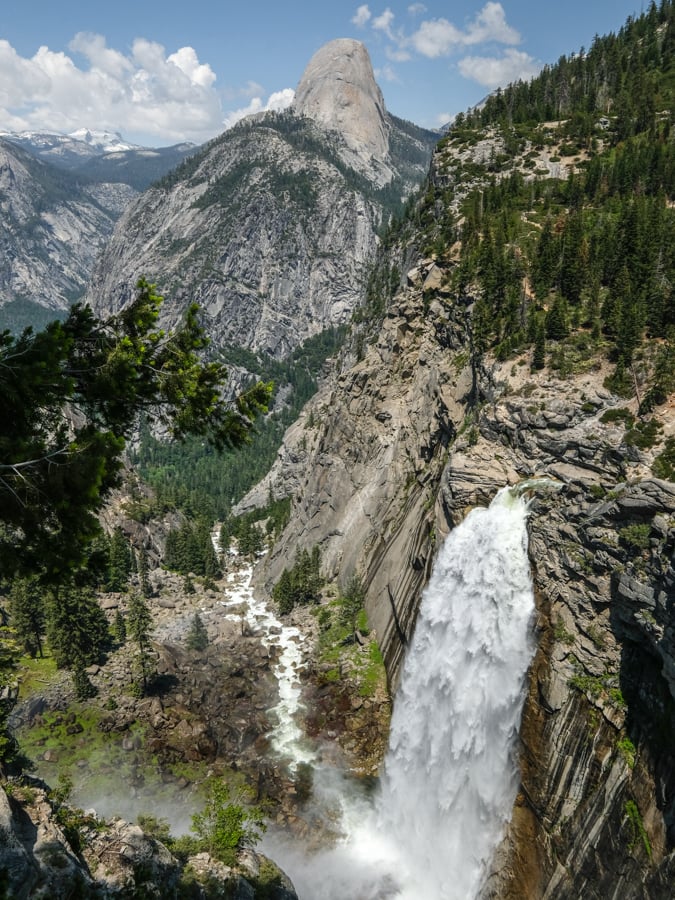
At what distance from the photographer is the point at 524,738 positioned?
28.5 m

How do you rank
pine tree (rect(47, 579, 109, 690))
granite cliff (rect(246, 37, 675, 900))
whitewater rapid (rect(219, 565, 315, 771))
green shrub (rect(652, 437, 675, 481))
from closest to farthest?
granite cliff (rect(246, 37, 675, 900)) < green shrub (rect(652, 437, 675, 481)) < whitewater rapid (rect(219, 565, 315, 771)) < pine tree (rect(47, 579, 109, 690))

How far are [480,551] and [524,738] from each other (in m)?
10.6

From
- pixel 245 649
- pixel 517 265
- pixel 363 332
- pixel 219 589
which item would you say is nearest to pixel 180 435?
pixel 517 265

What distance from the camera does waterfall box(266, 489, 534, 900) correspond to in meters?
29.9

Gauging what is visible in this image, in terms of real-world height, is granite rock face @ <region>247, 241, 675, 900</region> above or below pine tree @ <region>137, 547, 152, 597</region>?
above

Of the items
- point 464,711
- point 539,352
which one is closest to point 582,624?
point 464,711

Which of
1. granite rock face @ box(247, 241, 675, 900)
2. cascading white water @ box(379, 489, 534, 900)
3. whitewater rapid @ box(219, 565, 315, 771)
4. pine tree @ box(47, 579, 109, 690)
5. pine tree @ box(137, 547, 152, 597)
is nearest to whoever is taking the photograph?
granite rock face @ box(247, 241, 675, 900)

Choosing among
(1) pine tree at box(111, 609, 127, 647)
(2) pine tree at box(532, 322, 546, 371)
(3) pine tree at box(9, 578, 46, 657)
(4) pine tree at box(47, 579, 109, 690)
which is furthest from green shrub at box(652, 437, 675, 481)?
(3) pine tree at box(9, 578, 46, 657)

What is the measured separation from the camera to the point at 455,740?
32.7 m

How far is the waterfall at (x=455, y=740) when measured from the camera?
29906 mm

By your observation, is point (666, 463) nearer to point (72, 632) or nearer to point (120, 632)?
point (72, 632)

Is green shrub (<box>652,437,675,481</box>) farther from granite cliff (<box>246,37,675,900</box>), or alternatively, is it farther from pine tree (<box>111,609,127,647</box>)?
pine tree (<box>111,609,127,647</box>)

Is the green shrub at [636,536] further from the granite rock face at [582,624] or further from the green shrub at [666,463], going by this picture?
the green shrub at [666,463]

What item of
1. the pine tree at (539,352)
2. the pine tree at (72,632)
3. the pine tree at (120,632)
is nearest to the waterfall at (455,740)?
the pine tree at (539,352)
